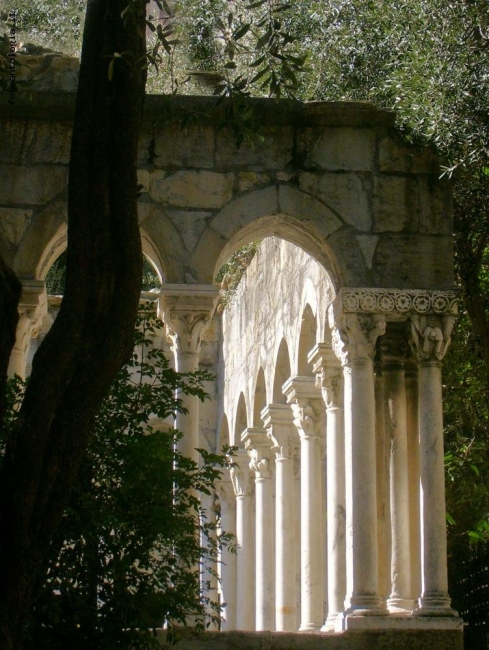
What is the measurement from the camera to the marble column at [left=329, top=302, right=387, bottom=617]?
1107cm

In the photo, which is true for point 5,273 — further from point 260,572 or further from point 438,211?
point 260,572

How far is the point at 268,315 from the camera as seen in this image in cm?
1809

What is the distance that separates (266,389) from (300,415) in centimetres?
221

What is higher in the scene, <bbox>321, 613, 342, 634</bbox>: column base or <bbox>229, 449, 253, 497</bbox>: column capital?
<bbox>229, 449, 253, 497</bbox>: column capital

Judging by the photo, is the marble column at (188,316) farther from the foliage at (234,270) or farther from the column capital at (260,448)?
the foliage at (234,270)

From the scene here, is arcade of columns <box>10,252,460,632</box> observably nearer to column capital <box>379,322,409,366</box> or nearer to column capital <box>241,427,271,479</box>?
column capital <box>379,322,409,366</box>

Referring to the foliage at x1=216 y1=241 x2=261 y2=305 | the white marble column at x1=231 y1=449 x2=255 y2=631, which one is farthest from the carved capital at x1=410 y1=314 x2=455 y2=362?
the white marble column at x1=231 y1=449 x2=255 y2=631

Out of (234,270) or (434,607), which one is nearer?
(434,607)

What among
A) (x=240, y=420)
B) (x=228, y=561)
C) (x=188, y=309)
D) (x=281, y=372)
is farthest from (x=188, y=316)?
(x=228, y=561)

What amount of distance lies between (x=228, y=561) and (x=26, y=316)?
34.6ft

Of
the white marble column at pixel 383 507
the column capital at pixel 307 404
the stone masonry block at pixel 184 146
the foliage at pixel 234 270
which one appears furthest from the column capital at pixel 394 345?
the foliage at pixel 234 270

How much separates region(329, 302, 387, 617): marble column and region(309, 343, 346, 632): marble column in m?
1.08

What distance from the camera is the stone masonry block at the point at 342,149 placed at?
12.0 metres

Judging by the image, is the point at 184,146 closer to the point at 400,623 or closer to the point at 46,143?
the point at 46,143
